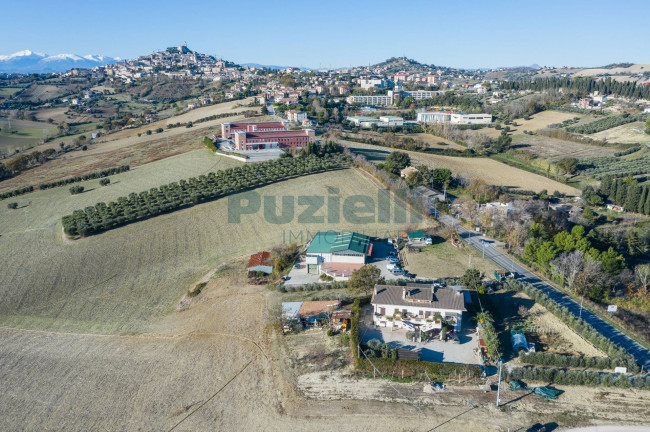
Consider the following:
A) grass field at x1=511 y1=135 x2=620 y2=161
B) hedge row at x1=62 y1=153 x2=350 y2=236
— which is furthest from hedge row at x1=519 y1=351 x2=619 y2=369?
grass field at x1=511 y1=135 x2=620 y2=161

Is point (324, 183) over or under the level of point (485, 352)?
over

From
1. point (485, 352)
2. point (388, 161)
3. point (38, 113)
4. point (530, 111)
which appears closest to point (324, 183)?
point (388, 161)

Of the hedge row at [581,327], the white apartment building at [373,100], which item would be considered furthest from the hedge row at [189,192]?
the white apartment building at [373,100]

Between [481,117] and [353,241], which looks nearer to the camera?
[353,241]

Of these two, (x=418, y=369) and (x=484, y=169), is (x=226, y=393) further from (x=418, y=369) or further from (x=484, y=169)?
(x=484, y=169)

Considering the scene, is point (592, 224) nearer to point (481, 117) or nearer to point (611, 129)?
point (611, 129)

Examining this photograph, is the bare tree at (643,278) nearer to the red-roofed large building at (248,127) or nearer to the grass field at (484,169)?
the grass field at (484,169)

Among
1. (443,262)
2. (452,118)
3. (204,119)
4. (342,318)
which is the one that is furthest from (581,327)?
(204,119)

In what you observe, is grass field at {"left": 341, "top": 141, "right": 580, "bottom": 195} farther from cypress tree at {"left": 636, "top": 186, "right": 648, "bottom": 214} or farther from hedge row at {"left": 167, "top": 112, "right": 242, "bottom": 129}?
hedge row at {"left": 167, "top": 112, "right": 242, "bottom": 129}
